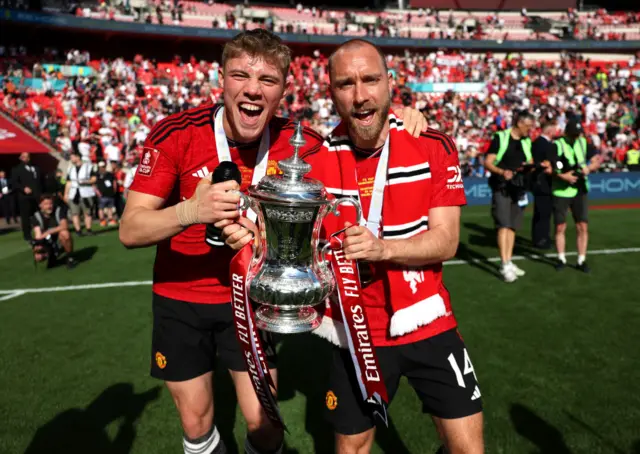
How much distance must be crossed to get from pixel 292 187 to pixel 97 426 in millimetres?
3086

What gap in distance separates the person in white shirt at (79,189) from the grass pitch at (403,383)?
5123 mm

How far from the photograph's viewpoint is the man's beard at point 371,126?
2.40 m

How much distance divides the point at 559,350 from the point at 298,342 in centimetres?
266

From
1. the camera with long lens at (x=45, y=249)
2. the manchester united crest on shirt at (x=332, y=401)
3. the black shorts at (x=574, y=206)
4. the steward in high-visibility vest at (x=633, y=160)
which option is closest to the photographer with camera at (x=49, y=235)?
the camera with long lens at (x=45, y=249)

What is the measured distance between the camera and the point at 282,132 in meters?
3.01

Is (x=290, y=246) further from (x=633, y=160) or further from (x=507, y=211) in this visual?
(x=633, y=160)

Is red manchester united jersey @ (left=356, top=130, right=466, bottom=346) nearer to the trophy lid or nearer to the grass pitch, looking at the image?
the trophy lid

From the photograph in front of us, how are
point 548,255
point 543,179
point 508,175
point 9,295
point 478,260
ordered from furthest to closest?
1. point 548,255
2. point 478,260
3. point 543,179
4. point 9,295
5. point 508,175

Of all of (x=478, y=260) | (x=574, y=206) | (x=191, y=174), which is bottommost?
(x=478, y=260)

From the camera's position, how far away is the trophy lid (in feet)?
6.28

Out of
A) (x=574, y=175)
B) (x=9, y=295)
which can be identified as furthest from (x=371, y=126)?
(x=9, y=295)

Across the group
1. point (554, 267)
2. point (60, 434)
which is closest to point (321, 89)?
point (554, 267)

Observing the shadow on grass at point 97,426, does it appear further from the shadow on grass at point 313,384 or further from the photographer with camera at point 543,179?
the photographer with camera at point 543,179

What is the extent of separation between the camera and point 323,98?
2803 centimetres
